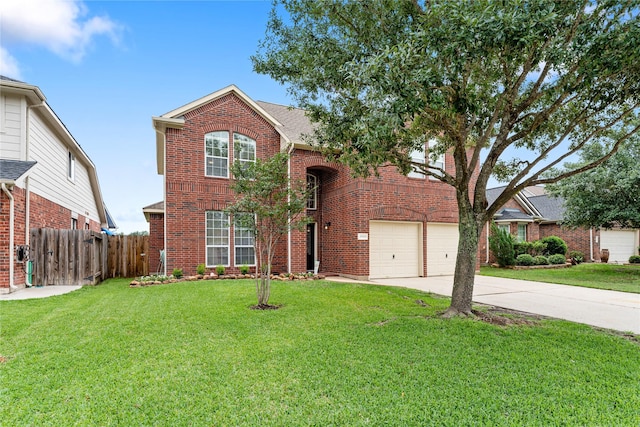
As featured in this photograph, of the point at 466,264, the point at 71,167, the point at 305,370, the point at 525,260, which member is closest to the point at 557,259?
the point at 525,260

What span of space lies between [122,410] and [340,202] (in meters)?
11.1

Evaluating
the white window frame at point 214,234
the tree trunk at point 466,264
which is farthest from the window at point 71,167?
the tree trunk at point 466,264

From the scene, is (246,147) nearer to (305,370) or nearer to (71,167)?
(71,167)

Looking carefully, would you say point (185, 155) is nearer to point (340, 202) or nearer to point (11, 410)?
point (340, 202)

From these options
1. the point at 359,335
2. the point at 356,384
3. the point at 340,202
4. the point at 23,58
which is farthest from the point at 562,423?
the point at 23,58

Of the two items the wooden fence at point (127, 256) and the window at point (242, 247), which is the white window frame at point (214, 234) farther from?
the wooden fence at point (127, 256)

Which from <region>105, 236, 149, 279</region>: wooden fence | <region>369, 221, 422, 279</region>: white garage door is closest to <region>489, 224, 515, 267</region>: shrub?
<region>369, 221, 422, 279</region>: white garage door

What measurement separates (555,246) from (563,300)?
13.5 meters

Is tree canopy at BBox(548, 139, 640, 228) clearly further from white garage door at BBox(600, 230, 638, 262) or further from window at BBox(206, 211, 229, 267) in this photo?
window at BBox(206, 211, 229, 267)

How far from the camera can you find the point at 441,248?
14.2m

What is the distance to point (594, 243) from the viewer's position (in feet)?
69.8

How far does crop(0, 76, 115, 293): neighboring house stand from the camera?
8.20 meters

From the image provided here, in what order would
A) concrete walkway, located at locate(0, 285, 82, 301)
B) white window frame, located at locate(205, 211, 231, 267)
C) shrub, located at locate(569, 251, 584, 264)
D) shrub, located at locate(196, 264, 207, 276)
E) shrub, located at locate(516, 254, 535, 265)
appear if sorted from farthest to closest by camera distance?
shrub, located at locate(569, 251, 584, 264)
shrub, located at locate(516, 254, 535, 265)
white window frame, located at locate(205, 211, 231, 267)
shrub, located at locate(196, 264, 207, 276)
concrete walkway, located at locate(0, 285, 82, 301)

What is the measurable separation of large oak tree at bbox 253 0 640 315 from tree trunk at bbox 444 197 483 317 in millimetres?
19
